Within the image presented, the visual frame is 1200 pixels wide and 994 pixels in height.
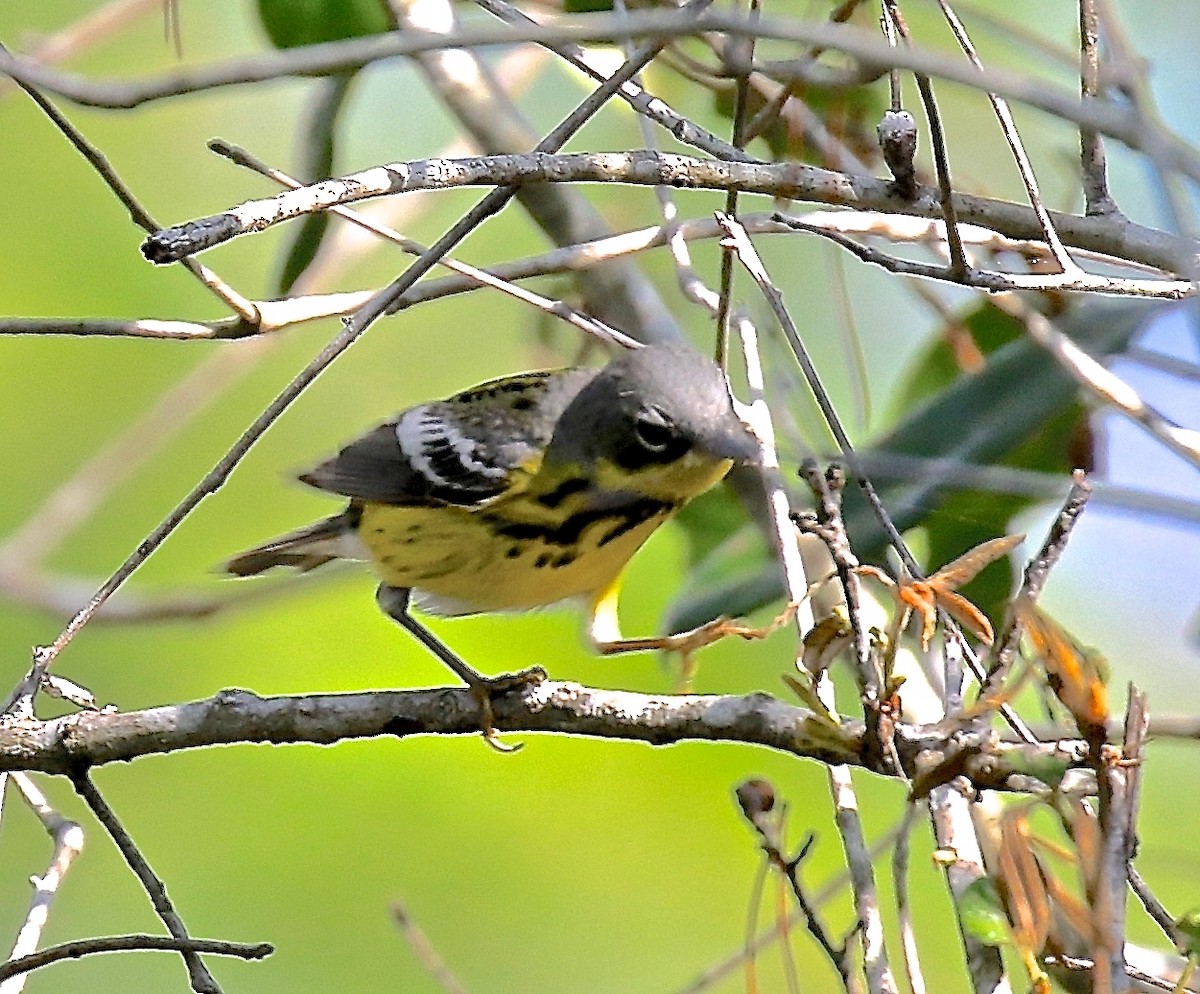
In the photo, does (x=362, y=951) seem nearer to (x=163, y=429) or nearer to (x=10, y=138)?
(x=163, y=429)

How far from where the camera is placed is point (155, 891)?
1.55 meters

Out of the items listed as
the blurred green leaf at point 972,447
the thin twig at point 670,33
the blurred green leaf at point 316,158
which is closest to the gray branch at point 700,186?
the thin twig at point 670,33

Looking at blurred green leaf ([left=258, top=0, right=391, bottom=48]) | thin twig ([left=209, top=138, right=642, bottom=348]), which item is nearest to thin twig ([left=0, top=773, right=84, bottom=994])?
thin twig ([left=209, top=138, right=642, bottom=348])

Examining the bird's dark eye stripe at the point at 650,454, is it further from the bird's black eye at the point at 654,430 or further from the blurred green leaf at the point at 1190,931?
the blurred green leaf at the point at 1190,931

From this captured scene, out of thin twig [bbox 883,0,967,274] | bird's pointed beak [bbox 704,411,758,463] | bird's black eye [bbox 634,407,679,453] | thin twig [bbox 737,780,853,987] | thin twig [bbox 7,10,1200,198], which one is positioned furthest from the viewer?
bird's black eye [bbox 634,407,679,453]

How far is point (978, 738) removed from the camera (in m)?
1.33

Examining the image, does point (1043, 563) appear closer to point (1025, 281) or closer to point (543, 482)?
point (1025, 281)

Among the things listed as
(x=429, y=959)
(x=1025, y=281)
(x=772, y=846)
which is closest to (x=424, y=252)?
(x=1025, y=281)

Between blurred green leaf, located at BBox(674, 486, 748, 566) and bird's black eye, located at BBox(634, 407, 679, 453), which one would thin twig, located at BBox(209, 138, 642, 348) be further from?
blurred green leaf, located at BBox(674, 486, 748, 566)

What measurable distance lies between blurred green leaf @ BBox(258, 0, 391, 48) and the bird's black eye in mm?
695

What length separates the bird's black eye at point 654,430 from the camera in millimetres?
2320

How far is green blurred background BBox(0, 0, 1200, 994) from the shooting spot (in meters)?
4.20

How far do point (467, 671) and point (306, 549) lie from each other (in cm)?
77

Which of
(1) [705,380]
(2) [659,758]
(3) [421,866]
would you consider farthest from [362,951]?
(1) [705,380]
